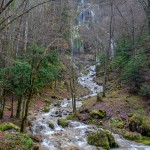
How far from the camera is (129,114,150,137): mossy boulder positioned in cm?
1566

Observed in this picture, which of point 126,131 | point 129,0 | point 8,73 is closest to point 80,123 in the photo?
point 126,131

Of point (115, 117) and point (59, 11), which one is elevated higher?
point (59, 11)

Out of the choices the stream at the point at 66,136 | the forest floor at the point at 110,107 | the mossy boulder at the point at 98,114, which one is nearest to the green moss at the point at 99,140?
the stream at the point at 66,136

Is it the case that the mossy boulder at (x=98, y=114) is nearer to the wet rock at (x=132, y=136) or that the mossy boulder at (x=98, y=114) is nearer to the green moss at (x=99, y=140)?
the wet rock at (x=132, y=136)

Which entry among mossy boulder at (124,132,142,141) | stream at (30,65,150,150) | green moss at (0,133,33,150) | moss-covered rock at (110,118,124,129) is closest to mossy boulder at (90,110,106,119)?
stream at (30,65,150,150)

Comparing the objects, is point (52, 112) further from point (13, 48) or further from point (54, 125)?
point (13, 48)

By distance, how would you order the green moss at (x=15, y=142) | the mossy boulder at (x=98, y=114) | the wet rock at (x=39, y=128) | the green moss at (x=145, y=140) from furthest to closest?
the mossy boulder at (x=98, y=114), the wet rock at (x=39, y=128), the green moss at (x=145, y=140), the green moss at (x=15, y=142)

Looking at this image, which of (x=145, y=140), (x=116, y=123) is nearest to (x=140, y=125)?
(x=145, y=140)

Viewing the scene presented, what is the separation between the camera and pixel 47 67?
64.5 ft

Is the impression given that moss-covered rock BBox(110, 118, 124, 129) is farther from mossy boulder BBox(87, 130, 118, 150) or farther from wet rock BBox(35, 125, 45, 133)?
wet rock BBox(35, 125, 45, 133)

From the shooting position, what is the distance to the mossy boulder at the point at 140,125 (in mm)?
15656

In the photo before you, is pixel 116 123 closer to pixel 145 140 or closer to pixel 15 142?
pixel 145 140

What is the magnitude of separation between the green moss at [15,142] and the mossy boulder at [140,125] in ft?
26.3

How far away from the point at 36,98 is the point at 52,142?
14388 millimetres
